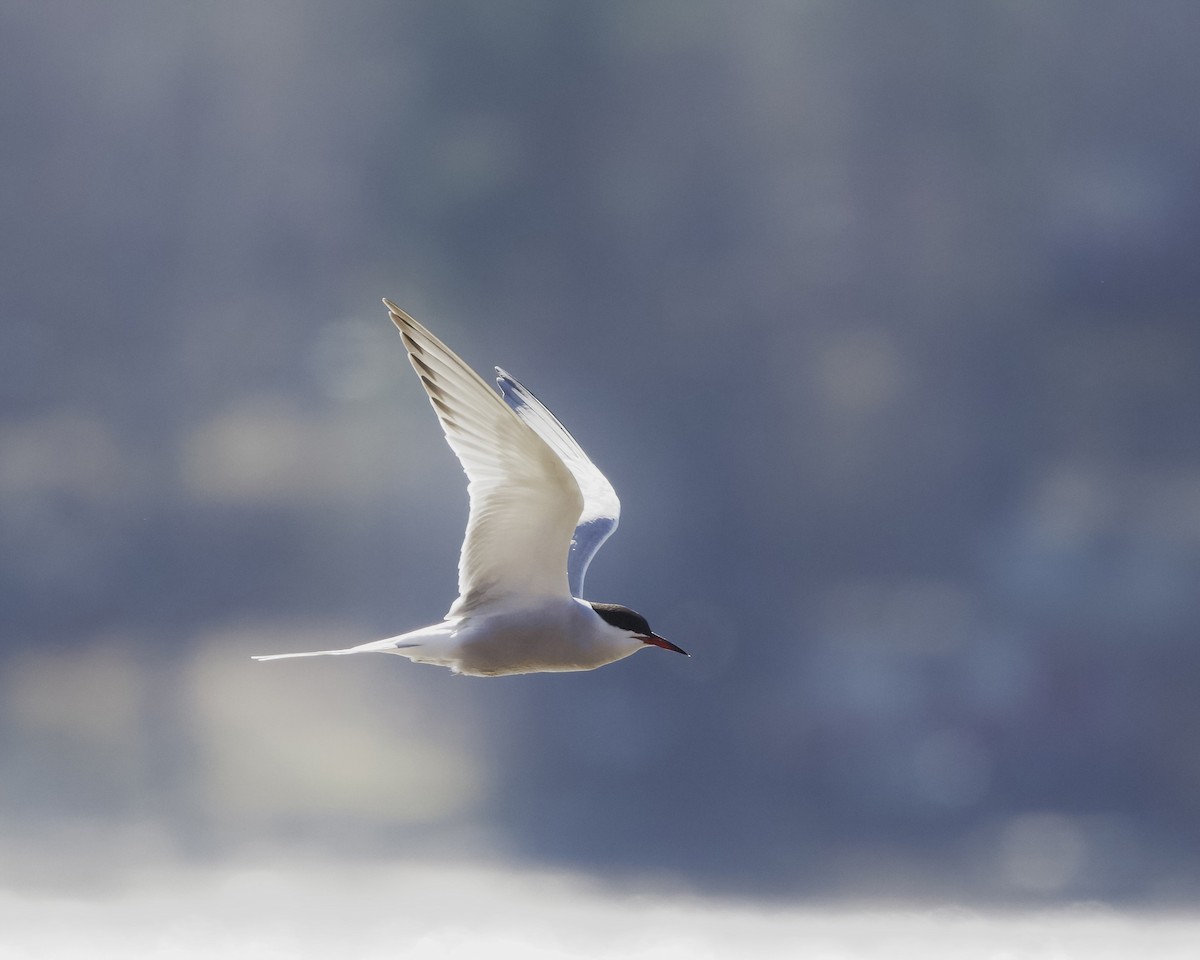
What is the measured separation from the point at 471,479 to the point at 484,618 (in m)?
0.55

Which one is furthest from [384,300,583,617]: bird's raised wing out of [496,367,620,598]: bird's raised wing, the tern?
[496,367,620,598]: bird's raised wing

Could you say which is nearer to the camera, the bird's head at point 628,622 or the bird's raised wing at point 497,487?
the bird's raised wing at point 497,487

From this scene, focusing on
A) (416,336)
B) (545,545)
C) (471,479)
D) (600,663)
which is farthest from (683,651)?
(416,336)

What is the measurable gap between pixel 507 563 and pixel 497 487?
344 mm

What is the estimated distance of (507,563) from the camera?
4.74 metres

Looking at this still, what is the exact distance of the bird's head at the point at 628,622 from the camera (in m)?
4.75

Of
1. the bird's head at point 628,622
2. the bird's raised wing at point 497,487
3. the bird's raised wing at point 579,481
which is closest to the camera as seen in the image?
the bird's raised wing at point 497,487

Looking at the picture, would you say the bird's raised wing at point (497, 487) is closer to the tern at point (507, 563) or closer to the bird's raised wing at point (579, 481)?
the tern at point (507, 563)

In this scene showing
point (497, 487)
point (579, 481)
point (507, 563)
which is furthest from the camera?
point (579, 481)

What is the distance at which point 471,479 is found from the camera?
4.58 meters

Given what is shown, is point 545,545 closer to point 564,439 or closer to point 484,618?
point 484,618

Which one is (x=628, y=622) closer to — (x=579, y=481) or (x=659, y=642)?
(x=659, y=642)

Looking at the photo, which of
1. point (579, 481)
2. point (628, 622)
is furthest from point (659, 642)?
point (579, 481)

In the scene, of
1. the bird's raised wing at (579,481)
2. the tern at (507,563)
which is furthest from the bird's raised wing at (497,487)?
the bird's raised wing at (579,481)
